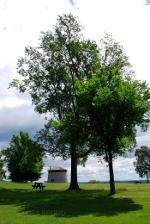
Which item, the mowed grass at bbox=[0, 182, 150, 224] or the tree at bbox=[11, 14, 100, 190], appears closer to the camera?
the mowed grass at bbox=[0, 182, 150, 224]

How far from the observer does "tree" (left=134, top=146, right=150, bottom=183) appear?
501ft

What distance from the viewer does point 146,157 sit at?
15312 cm

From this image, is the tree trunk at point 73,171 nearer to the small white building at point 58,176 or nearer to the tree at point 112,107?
the tree at point 112,107

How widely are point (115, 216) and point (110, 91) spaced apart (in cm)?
1463

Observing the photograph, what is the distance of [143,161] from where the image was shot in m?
154

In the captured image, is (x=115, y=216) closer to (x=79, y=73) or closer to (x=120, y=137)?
(x=120, y=137)

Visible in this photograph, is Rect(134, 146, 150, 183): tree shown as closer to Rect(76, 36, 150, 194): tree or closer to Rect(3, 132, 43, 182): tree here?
Rect(3, 132, 43, 182): tree

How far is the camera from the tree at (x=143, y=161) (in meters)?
153

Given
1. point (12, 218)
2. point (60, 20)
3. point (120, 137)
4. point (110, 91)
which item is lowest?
point (12, 218)

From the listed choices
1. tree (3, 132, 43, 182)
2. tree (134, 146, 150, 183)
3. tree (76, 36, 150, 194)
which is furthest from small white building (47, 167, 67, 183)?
tree (76, 36, 150, 194)

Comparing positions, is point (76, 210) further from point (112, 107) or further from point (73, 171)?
point (73, 171)

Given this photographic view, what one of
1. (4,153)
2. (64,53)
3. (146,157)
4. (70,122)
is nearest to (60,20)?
(64,53)

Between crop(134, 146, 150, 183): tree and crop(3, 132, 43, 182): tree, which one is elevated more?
crop(134, 146, 150, 183): tree

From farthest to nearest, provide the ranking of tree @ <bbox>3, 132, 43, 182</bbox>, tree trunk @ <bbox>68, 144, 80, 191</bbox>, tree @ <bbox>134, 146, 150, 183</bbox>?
tree @ <bbox>134, 146, 150, 183</bbox> < tree @ <bbox>3, 132, 43, 182</bbox> < tree trunk @ <bbox>68, 144, 80, 191</bbox>
